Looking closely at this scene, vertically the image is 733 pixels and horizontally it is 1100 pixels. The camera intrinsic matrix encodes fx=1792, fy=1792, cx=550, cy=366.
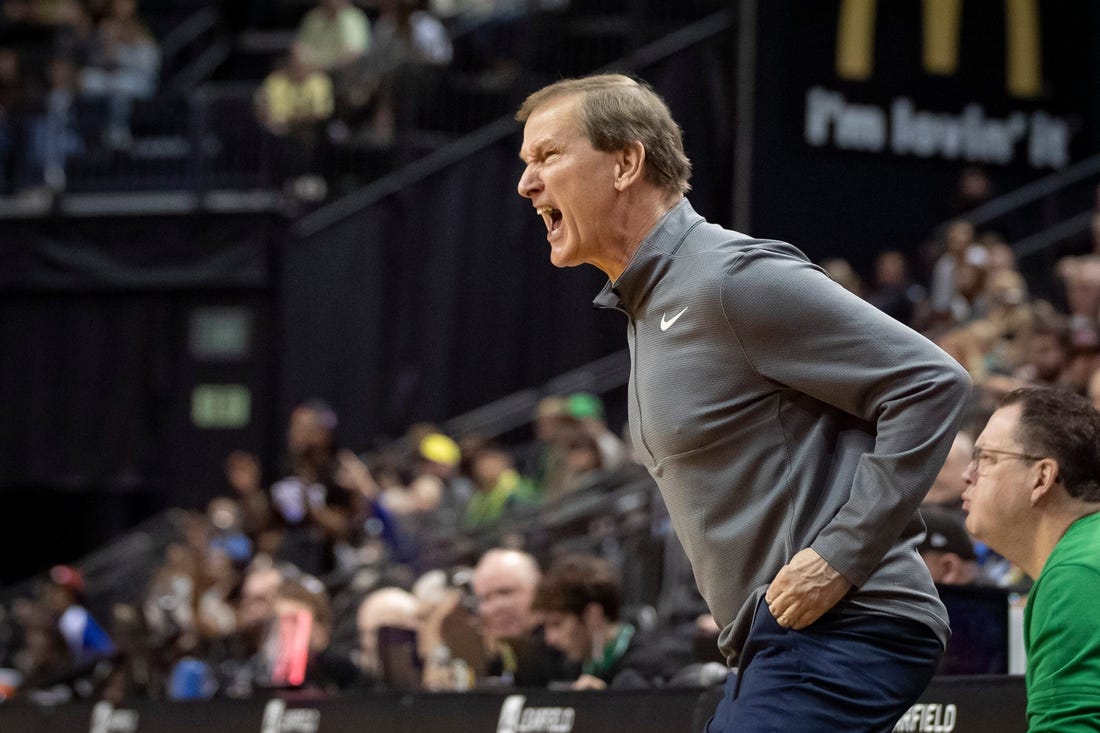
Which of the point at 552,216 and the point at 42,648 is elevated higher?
the point at 552,216

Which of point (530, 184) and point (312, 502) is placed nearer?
point (530, 184)

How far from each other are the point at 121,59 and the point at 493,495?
863 centimetres

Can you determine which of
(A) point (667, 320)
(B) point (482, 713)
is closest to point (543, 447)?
(B) point (482, 713)

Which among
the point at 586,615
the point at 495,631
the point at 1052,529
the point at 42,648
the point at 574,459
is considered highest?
the point at 1052,529

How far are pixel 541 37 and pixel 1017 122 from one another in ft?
13.3

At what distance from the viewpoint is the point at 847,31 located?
Answer: 45.9ft

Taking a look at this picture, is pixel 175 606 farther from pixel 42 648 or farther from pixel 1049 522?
pixel 1049 522

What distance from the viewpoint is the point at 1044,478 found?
128 inches

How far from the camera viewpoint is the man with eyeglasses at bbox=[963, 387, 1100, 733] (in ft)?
9.84

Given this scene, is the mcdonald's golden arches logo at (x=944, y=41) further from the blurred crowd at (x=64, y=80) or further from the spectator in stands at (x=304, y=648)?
the spectator in stands at (x=304, y=648)

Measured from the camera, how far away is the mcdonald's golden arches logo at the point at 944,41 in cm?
1397

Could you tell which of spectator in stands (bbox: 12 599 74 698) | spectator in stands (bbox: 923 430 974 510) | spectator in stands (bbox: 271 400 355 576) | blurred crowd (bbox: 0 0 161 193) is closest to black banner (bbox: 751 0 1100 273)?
spectator in stands (bbox: 271 400 355 576)

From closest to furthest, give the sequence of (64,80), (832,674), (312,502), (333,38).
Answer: (832,674) → (312,502) → (333,38) → (64,80)

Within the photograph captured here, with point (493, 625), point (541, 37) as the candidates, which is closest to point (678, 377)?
point (493, 625)
